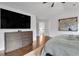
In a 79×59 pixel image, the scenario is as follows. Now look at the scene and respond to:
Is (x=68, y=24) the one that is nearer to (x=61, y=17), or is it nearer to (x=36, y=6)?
(x=61, y=17)

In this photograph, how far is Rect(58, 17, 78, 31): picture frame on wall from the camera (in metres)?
5.66

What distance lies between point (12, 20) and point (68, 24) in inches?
146

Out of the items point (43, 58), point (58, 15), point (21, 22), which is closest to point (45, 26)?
point (58, 15)

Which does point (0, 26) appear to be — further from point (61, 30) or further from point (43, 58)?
point (61, 30)

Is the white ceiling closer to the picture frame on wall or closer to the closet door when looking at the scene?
the picture frame on wall

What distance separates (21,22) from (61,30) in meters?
3.20

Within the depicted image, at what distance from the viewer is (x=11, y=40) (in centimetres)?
392

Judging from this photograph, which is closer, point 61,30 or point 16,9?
point 16,9

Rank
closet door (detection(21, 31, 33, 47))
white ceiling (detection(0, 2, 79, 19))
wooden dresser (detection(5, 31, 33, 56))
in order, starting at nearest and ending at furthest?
1. wooden dresser (detection(5, 31, 33, 56))
2. white ceiling (detection(0, 2, 79, 19))
3. closet door (detection(21, 31, 33, 47))

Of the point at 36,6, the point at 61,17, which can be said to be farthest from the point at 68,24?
the point at 36,6

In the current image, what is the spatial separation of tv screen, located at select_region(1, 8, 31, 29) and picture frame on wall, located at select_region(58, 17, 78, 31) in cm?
283

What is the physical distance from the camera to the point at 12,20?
162 inches

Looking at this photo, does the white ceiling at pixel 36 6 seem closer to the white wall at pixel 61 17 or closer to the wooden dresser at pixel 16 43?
the white wall at pixel 61 17

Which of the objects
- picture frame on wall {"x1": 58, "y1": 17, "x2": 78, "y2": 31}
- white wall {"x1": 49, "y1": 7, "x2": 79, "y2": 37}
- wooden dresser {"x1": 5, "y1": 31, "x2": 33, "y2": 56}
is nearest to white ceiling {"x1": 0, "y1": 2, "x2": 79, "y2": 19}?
white wall {"x1": 49, "y1": 7, "x2": 79, "y2": 37}
